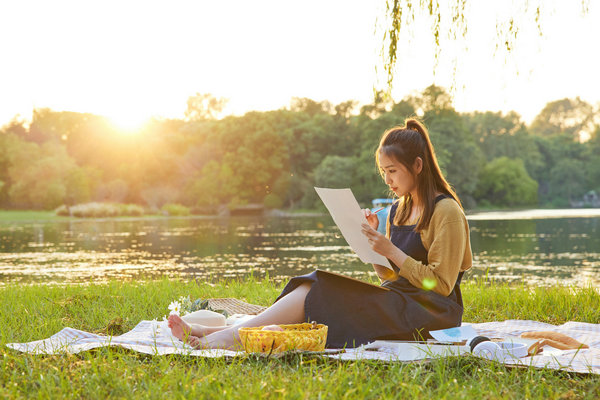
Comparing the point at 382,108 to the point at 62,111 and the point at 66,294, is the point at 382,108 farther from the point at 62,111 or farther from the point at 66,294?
the point at 66,294

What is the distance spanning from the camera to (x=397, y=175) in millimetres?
3018

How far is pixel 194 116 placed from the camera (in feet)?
177

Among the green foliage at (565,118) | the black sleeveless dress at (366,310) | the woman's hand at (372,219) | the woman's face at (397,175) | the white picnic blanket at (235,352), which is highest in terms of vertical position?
A: the green foliage at (565,118)

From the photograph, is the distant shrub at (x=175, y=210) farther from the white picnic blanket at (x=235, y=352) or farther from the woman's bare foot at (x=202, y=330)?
the woman's bare foot at (x=202, y=330)

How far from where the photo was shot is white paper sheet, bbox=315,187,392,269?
9.31ft

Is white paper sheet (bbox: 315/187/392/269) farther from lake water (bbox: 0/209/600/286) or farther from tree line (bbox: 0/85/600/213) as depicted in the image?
tree line (bbox: 0/85/600/213)

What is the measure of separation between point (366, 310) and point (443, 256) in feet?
1.45

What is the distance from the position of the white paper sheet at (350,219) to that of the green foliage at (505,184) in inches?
1580

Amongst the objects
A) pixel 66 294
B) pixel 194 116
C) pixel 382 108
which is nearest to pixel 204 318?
pixel 66 294

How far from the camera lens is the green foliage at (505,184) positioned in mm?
41844

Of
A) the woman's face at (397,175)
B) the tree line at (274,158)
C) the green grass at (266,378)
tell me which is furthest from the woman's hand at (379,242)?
the tree line at (274,158)

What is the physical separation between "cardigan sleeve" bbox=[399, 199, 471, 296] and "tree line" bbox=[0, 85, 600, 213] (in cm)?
3206

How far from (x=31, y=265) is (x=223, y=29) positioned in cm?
2248

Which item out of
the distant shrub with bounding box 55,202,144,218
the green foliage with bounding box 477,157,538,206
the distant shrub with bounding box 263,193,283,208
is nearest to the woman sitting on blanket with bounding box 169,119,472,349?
the distant shrub with bounding box 55,202,144,218
